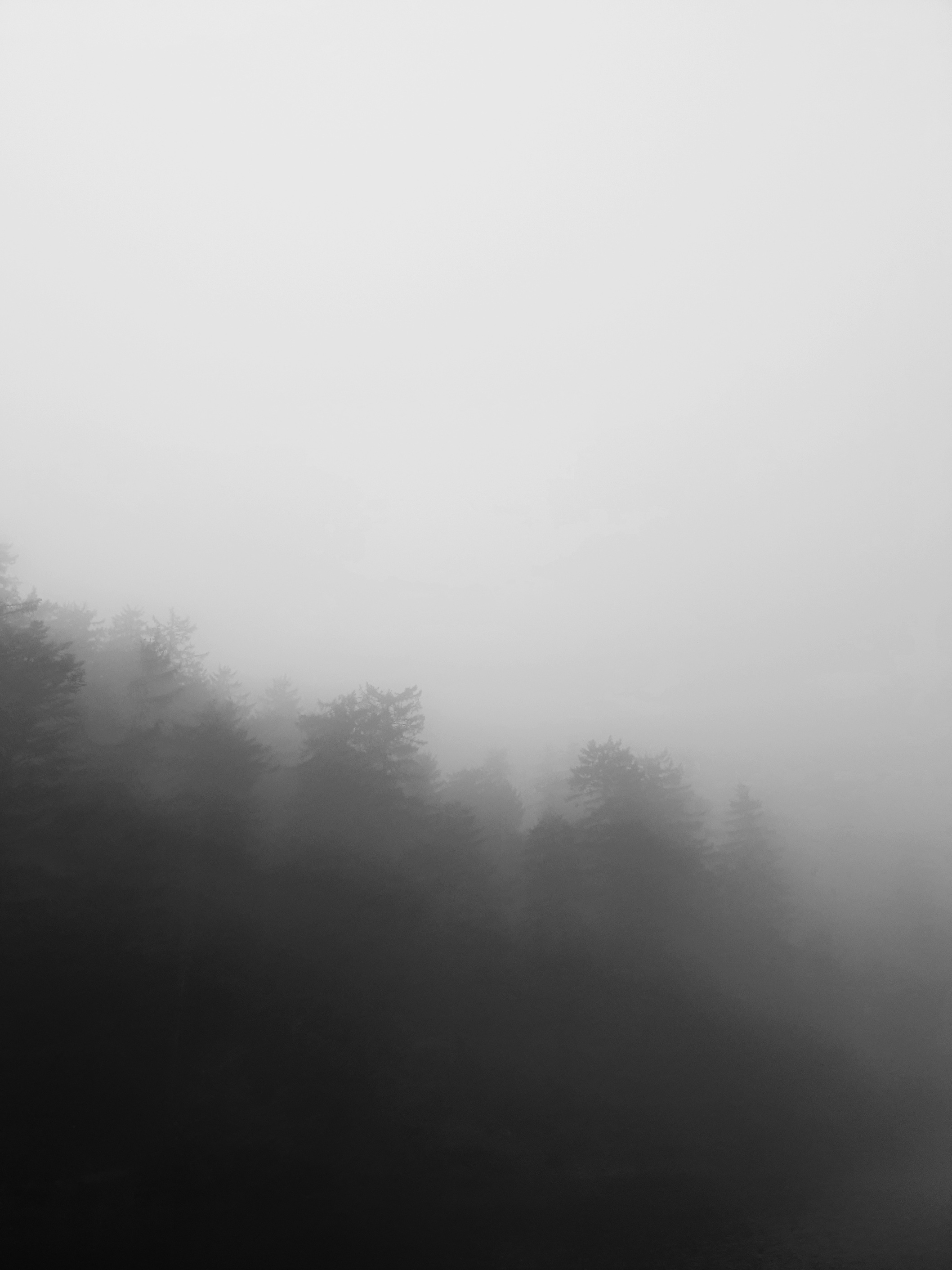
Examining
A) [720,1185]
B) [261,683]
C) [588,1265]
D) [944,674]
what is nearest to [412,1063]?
[588,1265]

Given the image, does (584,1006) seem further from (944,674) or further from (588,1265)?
(944,674)

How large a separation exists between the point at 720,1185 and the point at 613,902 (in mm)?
11037

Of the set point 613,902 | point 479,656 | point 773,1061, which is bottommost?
point 773,1061

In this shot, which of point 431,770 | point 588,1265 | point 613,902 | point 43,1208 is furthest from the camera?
point 431,770

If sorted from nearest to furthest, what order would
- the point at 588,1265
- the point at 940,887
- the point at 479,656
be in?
the point at 588,1265, the point at 940,887, the point at 479,656

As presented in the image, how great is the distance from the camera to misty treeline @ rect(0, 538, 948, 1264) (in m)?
18.2

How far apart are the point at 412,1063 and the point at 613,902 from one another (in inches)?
501

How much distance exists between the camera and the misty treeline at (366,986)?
59.8ft

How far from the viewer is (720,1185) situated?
24516 mm

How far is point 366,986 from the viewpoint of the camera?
24.2 metres

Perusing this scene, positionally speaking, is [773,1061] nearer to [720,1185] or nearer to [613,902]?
[720,1185]

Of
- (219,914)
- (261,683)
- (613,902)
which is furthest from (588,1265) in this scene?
(261,683)

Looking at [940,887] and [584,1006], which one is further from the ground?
[940,887]

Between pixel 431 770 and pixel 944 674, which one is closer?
pixel 431 770
